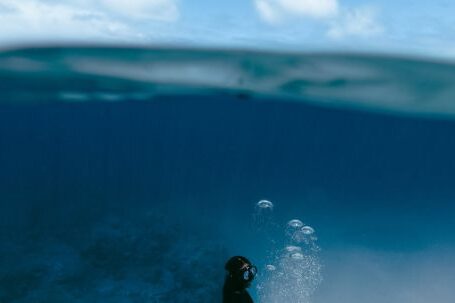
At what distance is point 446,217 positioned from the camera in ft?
145

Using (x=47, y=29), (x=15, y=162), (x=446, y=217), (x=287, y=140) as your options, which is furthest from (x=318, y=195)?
(x=47, y=29)

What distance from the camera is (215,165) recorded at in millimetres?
44562

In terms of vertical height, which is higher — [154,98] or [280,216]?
[154,98]

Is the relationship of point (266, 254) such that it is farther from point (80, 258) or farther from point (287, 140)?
point (80, 258)

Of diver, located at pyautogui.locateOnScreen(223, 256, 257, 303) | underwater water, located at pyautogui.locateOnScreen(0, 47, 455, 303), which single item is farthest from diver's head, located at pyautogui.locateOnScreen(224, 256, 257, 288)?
underwater water, located at pyautogui.locateOnScreen(0, 47, 455, 303)

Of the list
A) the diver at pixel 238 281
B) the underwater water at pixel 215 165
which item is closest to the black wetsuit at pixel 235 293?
the diver at pixel 238 281

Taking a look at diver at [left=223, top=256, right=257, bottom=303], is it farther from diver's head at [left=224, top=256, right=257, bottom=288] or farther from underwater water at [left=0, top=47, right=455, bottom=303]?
underwater water at [left=0, top=47, right=455, bottom=303]

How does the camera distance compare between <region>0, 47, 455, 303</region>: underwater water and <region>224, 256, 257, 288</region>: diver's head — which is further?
Result: <region>0, 47, 455, 303</region>: underwater water

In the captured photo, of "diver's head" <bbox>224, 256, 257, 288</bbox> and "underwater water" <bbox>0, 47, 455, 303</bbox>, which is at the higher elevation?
"diver's head" <bbox>224, 256, 257, 288</bbox>

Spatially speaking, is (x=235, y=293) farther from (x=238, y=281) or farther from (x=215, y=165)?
(x=215, y=165)

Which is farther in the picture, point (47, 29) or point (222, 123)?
point (222, 123)

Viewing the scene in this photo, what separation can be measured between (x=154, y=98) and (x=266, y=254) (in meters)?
39.3

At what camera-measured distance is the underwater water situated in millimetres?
15211

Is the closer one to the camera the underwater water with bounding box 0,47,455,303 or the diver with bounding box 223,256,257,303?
the diver with bounding box 223,256,257,303
